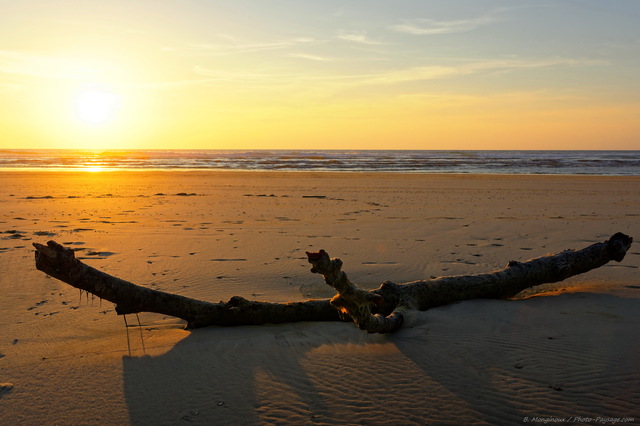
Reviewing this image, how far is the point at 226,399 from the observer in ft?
11.8

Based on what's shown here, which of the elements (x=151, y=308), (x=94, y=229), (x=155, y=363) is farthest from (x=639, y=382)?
(x=94, y=229)

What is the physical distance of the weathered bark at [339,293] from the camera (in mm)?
3816

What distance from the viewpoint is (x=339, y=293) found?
12.4 ft

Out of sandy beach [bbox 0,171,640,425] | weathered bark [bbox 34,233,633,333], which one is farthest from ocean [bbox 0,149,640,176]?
weathered bark [bbox 34,233,633,333]

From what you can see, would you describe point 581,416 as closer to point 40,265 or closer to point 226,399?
point 226,399

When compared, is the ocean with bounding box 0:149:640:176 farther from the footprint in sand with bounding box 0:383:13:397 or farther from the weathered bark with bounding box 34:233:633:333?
the footprint in sand with bounding box 0:383:13:397

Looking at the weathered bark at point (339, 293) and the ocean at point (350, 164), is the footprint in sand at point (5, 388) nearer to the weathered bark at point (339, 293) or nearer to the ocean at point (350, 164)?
Result: the weathered bark at point (339, 293)

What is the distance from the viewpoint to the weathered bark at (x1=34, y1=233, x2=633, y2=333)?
3816 mm

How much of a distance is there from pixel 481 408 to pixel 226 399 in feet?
6.24

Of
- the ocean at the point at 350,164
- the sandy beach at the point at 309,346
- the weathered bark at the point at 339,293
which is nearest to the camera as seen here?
the sandy beach at the point at 309,346

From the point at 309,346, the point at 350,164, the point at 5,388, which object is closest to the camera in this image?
the point at 5,388

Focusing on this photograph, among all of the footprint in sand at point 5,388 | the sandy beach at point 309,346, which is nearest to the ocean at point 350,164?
the sandy beach at point 309,346

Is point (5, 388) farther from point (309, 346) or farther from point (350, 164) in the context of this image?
point (350, 164)

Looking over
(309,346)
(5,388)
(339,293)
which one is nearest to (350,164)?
(309,346)
